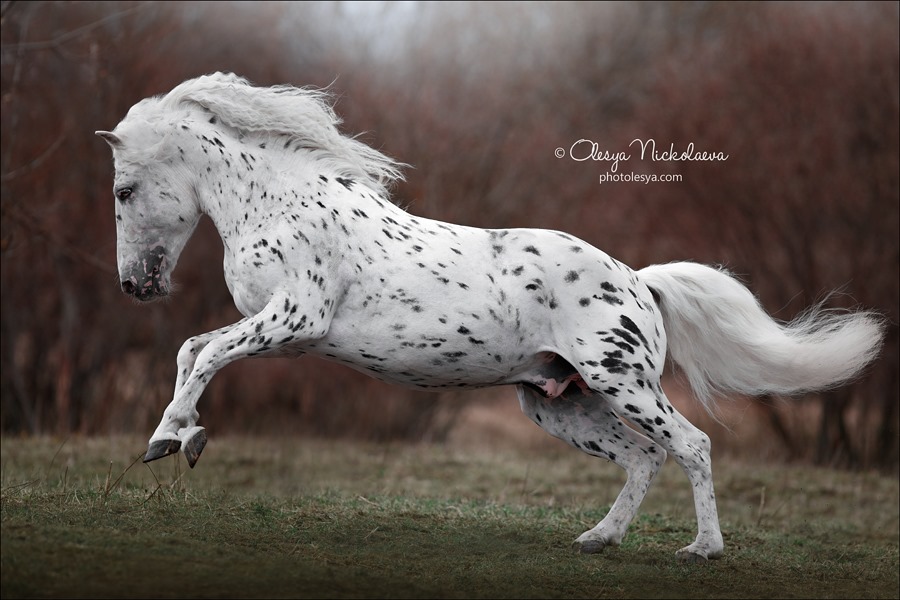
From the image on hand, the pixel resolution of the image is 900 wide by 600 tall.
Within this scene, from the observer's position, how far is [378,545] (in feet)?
17.9

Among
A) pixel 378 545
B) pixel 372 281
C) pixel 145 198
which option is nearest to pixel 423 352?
pixel 372 281

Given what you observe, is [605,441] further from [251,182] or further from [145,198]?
[145,198]

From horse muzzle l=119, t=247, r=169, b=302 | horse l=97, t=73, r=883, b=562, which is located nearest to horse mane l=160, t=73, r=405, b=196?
horse l=97, t=73, r=883, b=562

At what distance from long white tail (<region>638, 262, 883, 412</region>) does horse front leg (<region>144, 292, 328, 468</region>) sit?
2.22 m

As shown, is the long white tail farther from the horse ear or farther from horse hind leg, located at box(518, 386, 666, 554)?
the horse ear

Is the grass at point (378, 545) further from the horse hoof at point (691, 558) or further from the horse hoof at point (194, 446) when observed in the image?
the horse hoof at point (194, 446)

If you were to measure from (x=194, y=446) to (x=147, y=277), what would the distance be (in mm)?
1221

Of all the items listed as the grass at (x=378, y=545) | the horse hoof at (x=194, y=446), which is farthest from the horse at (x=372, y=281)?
the grass at (x=378, y=545)

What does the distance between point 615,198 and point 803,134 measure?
9.81 ft

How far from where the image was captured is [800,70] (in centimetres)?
1452

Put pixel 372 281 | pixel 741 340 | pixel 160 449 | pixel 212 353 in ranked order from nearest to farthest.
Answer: pixel 160 449 → pixel 212 353 → pixel 372 281 → pixel 741 340

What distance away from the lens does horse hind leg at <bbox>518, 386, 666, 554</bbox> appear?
614 cm

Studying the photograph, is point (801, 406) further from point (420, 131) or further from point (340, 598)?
point (340, 598)

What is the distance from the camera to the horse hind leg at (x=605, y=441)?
614 cm
